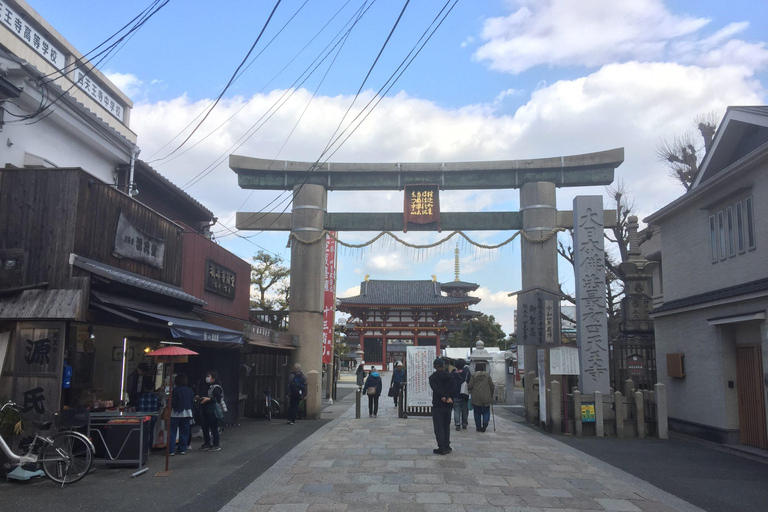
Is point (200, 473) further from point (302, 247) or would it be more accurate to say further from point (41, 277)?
point (302, 247)

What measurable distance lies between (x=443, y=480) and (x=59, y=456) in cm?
511

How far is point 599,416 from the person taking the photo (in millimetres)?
12648

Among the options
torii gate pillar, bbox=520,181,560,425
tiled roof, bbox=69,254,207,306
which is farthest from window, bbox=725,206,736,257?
tiled roof, bbox=69,254,207,306

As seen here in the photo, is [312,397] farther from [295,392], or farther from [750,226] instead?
[750,226]

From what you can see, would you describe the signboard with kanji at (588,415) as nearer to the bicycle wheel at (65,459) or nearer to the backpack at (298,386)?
the backpack at (298,386)

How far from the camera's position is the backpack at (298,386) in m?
14.8

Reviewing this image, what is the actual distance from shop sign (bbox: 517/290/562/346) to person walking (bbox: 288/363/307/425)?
237 inches

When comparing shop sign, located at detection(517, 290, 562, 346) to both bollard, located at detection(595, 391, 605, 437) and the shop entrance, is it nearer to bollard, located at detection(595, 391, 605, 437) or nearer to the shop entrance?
bollard, located at detection(595, 391, 605, 437)

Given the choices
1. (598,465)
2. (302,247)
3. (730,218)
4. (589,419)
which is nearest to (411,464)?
(598,465)

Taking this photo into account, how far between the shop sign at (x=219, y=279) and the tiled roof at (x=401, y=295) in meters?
29.3

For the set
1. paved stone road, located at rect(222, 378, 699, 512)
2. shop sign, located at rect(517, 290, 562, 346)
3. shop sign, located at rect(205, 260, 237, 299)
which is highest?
shop sign, located at rect(205, 260, 237, 299)

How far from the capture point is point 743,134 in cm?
1256

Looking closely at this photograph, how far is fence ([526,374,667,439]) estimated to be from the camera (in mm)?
12586

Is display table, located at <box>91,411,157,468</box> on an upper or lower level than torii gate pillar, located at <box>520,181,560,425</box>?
lower
